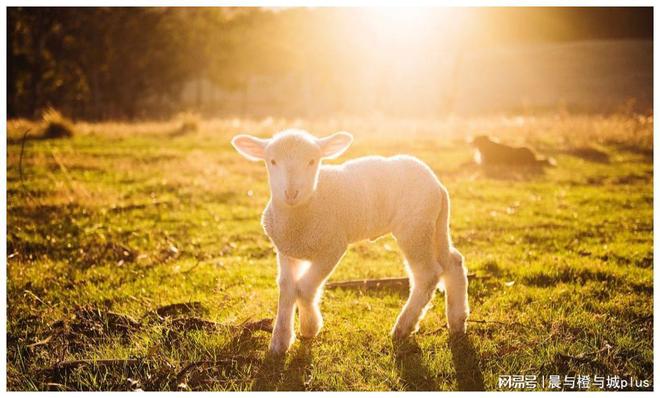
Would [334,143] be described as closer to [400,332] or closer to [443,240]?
[443,240]

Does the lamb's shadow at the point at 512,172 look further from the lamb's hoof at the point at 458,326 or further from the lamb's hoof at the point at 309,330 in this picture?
the lamb's hoof at the point at 309,330

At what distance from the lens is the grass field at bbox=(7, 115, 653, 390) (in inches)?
169

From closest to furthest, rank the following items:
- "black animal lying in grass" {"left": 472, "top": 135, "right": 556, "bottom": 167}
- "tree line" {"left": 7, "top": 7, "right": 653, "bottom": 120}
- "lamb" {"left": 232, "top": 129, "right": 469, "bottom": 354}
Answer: "lamb" {"left": 232, "top": 129, "right": 469, "bottom": 354} < "black animal lying in grass" {"left": 472, "top": 135, "right": 556, "bottom": 167} < "tree line" {"left": 7, "top": 7, "right": 653, "bottom": 120}

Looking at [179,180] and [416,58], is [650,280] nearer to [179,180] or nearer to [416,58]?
[179,180]

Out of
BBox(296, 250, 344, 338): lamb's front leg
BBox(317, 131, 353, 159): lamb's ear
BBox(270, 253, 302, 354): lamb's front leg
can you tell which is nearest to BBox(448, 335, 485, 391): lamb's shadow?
BBox(296, 250, 344, 338): lamb's front leg

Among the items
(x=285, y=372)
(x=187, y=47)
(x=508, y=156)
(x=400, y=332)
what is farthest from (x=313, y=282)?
(x=187, y=47)

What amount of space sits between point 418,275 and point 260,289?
6.63ft

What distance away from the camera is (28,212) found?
8766 millimetres

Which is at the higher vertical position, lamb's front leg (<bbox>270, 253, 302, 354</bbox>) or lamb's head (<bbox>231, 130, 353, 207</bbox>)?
lamb's head (<bbox>231, 130, 353, 207</bbox>)

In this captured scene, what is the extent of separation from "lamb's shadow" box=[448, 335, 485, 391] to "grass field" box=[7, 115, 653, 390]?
13mm

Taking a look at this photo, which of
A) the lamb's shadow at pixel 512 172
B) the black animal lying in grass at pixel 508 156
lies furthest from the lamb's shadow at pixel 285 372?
the black animal lying in grass at pixel 508 156

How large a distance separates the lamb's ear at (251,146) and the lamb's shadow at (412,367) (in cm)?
179

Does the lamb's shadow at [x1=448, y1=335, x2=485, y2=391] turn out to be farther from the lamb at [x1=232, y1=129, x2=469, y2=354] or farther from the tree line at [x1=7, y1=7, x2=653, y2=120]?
the tree line at [x1=7, y1=7, x2=653, y2=120]

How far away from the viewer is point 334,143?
14.5 feet
